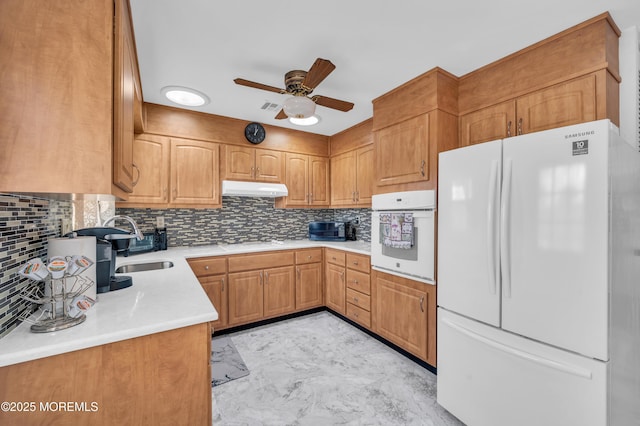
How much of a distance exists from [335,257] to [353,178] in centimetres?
101

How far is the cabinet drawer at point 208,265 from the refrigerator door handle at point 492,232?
7.79ft

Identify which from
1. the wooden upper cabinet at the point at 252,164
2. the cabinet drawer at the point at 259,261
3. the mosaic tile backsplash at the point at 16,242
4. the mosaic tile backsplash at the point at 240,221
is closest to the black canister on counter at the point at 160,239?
the mosaic tile backsplash at the point at 240,221

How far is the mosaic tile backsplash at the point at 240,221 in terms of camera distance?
3.20 m

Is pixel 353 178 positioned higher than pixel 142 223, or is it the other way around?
pixel 353 178

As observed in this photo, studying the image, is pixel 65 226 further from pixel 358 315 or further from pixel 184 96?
pixel 358 315

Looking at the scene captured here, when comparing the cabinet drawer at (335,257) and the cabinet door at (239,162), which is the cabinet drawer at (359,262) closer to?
the cabinet drawer at (335,257)

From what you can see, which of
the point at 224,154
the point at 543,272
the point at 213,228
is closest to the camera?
the point at 543,272

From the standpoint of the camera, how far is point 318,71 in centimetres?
174

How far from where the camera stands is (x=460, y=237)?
5.56 ft

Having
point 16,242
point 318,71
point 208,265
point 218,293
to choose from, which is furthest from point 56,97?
point 218,293

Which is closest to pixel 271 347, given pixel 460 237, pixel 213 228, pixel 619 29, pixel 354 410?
pixel 354 410

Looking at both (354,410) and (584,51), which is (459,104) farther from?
(354,410)

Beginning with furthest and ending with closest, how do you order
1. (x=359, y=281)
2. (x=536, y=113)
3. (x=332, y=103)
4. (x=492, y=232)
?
1. (x=359, y=281)
2. (x=332, y=103)
3. (x=536, y=113)
4. (x=492, y=232)

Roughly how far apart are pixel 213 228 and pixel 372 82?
2.44 m
